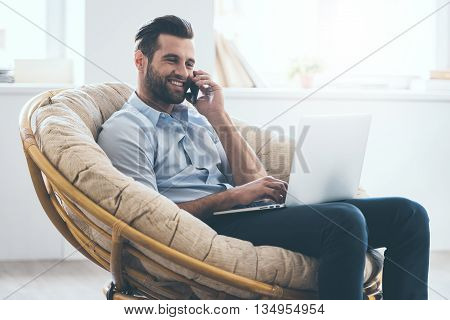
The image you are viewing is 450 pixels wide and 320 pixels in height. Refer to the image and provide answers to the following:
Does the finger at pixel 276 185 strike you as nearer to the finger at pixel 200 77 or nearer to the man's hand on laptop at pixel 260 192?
the man's hand on laptop at pixel 260 192

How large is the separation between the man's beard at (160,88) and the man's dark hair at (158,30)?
45 millimetres

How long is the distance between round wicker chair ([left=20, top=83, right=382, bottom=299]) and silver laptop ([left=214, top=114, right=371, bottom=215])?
227mm

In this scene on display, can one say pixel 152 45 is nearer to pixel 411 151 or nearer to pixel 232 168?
pixel 232 168

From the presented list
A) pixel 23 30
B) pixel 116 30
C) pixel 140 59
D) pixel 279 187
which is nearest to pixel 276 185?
pixel 279 187

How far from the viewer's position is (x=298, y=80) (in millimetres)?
3434

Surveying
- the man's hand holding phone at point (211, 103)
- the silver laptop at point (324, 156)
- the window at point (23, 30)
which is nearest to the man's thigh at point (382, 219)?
the silver laptop at point (324, 156)

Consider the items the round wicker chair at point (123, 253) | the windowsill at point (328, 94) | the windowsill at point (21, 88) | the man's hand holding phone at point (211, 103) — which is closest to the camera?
the round wicker chair at point (123, 253)

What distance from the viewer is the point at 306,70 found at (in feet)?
11.2

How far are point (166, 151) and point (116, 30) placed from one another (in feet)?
3.70

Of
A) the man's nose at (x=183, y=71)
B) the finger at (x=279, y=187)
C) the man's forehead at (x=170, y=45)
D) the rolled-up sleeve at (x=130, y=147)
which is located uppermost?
the man's forehead at (x=170, y=45)

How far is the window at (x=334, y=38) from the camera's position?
3463 mm

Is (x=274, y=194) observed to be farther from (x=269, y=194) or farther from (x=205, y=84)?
(x=205, y=84)

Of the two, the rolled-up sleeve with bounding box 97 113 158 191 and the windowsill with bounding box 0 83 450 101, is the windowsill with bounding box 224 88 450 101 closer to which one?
the windowsill with bounding box 0 83 450 101

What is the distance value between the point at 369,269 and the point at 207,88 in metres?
0.74
